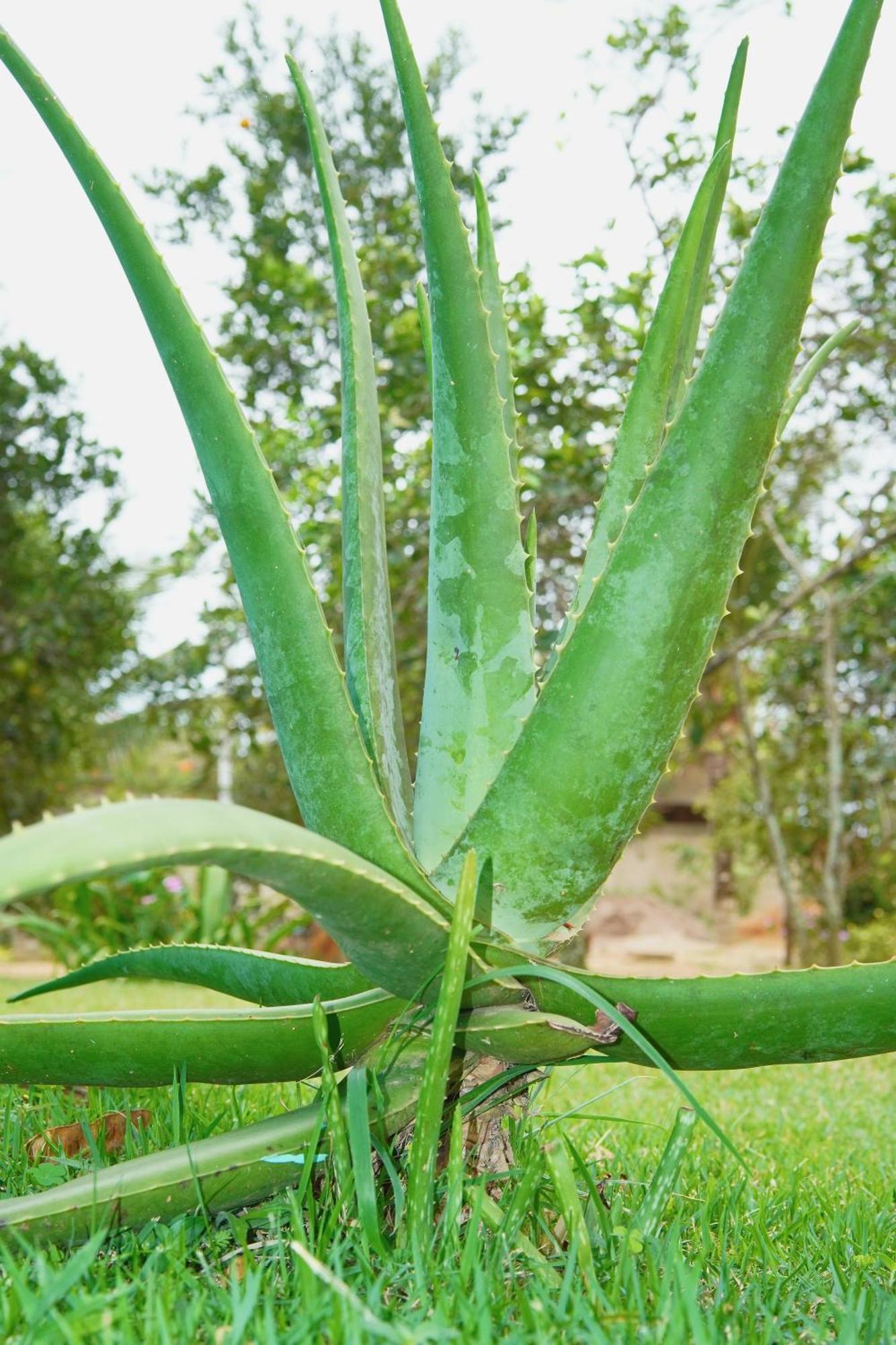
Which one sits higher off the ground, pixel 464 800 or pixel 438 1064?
pixel 464 800

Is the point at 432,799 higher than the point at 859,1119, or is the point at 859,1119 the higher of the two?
the point at 432,799

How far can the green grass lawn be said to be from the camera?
739mm

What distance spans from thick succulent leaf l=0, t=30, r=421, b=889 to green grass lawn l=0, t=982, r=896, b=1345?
0.98ft

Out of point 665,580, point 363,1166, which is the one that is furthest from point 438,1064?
point 665,580

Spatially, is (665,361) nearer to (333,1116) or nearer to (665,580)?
(665,580)

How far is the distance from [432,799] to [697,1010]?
0.33m

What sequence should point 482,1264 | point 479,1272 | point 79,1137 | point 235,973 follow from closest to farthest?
point 479,1272 → point 482,1264 → point 235,973 → point 79,1137

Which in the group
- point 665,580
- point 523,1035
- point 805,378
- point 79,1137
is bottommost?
point 79,1137

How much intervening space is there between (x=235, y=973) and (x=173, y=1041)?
0.10 metres

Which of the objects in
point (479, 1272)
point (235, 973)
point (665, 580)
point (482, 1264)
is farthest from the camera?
point (235, 973)

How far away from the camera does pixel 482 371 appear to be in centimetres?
117

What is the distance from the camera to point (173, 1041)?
3.42ft

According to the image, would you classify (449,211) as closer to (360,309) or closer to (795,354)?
(360,309)

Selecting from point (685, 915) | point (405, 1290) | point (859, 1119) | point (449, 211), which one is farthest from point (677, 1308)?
point (685, 915)
